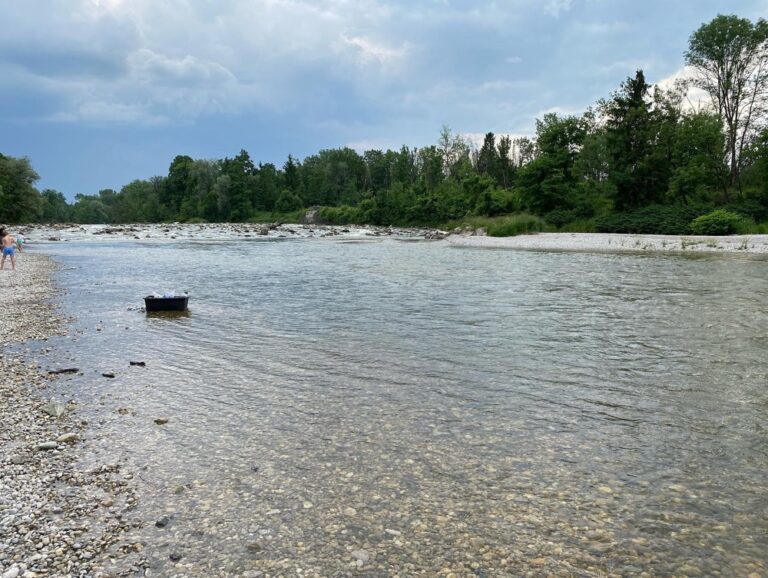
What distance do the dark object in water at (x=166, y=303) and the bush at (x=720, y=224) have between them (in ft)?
159

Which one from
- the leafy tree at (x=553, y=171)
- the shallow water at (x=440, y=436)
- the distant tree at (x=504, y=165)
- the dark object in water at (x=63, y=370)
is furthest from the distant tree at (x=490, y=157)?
the dark object in water at (x=63, y=370)

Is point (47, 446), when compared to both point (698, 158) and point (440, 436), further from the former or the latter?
point (698, 158)

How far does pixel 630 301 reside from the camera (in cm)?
1841

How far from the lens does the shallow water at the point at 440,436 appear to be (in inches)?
188

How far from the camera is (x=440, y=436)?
23.8ft

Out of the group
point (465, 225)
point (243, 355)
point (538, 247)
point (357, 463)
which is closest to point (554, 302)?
point (243, 355)

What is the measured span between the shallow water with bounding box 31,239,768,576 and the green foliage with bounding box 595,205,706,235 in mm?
39178

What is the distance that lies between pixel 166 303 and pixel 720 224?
163 ft

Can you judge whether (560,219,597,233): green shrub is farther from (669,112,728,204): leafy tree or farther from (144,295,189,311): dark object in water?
(144,295,189,311): dark object in water

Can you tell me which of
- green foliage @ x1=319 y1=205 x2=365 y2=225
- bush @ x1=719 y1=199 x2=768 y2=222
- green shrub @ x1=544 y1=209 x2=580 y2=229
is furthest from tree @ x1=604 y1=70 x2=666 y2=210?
green foliage @ x1=319 y1=205 x2=365 y2=225

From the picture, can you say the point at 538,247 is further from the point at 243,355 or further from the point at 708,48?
the point at 243,355

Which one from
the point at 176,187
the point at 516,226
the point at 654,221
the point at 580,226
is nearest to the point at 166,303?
the point at 654,221

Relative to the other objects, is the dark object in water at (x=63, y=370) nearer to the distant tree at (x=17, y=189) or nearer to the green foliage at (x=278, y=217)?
the distant tree at (x=17, y=189)

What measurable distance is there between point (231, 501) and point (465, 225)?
73430 millimetres
